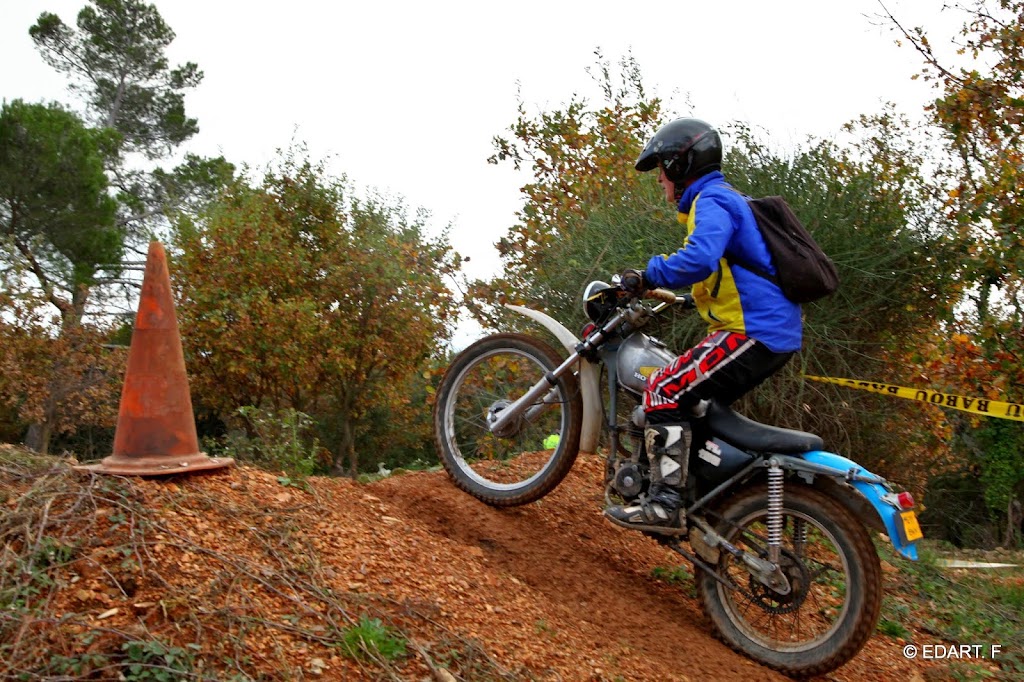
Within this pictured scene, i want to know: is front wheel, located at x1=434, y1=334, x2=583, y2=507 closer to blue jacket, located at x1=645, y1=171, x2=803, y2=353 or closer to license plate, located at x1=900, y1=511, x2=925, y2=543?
blue jacket, located at x1=645, y1=171, x2=803, y2=353

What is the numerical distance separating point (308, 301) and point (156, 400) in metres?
22.4

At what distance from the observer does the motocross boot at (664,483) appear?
4.80 m

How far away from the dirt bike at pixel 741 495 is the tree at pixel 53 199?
30.4 meters

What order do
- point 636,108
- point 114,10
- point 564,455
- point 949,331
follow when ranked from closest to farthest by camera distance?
point 564,455 < point 949,331 < point 636,108 < point 114,10

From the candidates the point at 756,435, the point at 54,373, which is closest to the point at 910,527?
the point at 756,435

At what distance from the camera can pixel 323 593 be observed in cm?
393

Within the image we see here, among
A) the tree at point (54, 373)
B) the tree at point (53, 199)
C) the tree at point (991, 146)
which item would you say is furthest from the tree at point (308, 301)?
the tree at point (991, 146)

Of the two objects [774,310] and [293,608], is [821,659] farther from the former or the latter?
[293,608]

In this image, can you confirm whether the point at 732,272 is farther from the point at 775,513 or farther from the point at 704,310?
the point at 775,513

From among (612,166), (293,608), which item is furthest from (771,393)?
(612,166)

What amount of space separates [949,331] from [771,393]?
2.54 metres

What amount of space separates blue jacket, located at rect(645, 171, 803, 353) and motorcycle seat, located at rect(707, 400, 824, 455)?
0.39 meters

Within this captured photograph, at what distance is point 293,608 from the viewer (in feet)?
12.4

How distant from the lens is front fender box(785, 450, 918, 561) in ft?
13.7
